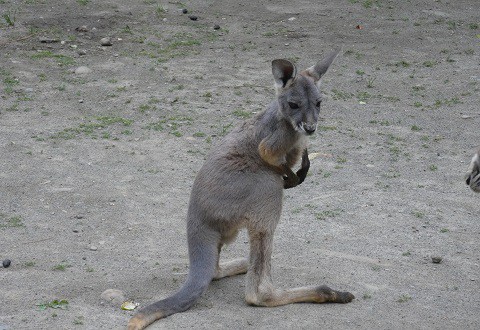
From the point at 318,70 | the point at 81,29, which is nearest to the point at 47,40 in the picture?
the point at 81,29

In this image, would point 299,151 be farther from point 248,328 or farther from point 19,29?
point 19,29

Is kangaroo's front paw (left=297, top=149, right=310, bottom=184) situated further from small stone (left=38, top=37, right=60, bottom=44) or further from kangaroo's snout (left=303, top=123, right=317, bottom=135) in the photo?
small stone (left=38, top=37, right=60, bottom=44)

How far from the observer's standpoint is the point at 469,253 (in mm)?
4996

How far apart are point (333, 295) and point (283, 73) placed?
48.3 inches

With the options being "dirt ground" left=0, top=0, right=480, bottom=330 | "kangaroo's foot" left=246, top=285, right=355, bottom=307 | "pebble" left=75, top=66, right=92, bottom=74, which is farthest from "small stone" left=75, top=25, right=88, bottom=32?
"kangaroo's foot" left=246, top=285, right=355, bottom=307

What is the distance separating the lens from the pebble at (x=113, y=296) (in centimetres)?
421

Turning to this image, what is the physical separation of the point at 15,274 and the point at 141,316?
1056 mm

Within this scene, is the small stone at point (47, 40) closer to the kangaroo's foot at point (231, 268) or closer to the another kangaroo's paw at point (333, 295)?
the kangaroo's foot at point (231, 268)

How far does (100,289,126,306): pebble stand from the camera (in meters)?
A: 4.21

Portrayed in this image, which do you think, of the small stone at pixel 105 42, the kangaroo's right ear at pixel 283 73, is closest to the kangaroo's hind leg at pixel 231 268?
the kangaroo's right ear at pixel 283 73

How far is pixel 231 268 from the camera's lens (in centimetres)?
462

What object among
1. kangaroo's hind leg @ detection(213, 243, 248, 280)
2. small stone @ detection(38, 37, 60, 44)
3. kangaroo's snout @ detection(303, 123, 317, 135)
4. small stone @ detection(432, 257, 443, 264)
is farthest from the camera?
small stone @ detection(38, 37, 60, 44)

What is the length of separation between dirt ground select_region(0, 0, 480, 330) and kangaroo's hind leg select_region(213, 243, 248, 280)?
0.05 m

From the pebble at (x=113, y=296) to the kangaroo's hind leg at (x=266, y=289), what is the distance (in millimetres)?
646
